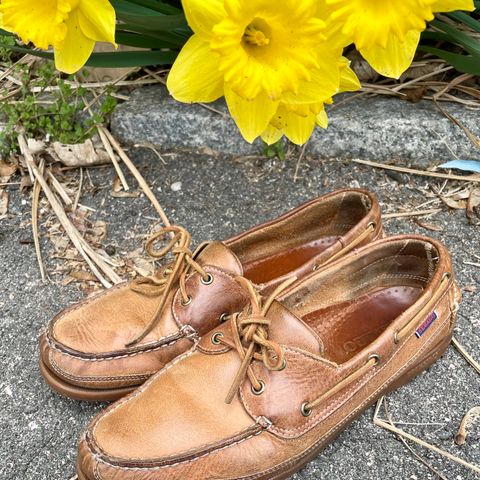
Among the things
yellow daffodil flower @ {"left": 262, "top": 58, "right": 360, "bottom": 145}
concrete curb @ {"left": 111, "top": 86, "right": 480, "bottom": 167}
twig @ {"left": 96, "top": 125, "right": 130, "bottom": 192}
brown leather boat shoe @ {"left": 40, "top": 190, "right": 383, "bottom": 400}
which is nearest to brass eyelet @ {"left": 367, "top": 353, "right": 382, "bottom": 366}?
brown leather boat shoe @ {"left": 40, "top": 190, "right": 383, "bottom": 400}

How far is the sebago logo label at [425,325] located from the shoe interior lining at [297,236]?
0.27 metres

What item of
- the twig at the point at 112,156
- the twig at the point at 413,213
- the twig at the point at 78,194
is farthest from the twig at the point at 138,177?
the twig at the point at 413,213

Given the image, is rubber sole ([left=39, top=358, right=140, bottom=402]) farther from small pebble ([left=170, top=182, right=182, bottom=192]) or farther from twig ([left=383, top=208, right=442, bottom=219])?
twig ([left=383, top=208, right=442, bottom=219])

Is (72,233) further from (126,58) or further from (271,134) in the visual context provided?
(271,134)

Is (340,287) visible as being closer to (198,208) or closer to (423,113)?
(198,208)

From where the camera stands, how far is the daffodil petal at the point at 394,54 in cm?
96

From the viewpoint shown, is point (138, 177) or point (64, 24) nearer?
point (64, 24)

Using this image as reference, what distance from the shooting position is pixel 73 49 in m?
0.98

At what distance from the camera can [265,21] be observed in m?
0.90

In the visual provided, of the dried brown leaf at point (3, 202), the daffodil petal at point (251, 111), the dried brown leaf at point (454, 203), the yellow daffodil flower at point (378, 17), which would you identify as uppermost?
the yellow daffodil flower at point (378, 17)

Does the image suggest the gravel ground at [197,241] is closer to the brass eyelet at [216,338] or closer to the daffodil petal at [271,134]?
the brass eyelet at [216,338]

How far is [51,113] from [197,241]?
60cm

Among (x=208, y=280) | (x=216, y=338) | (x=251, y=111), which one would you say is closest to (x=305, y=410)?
(x=216, y=338)

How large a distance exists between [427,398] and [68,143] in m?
1.16
